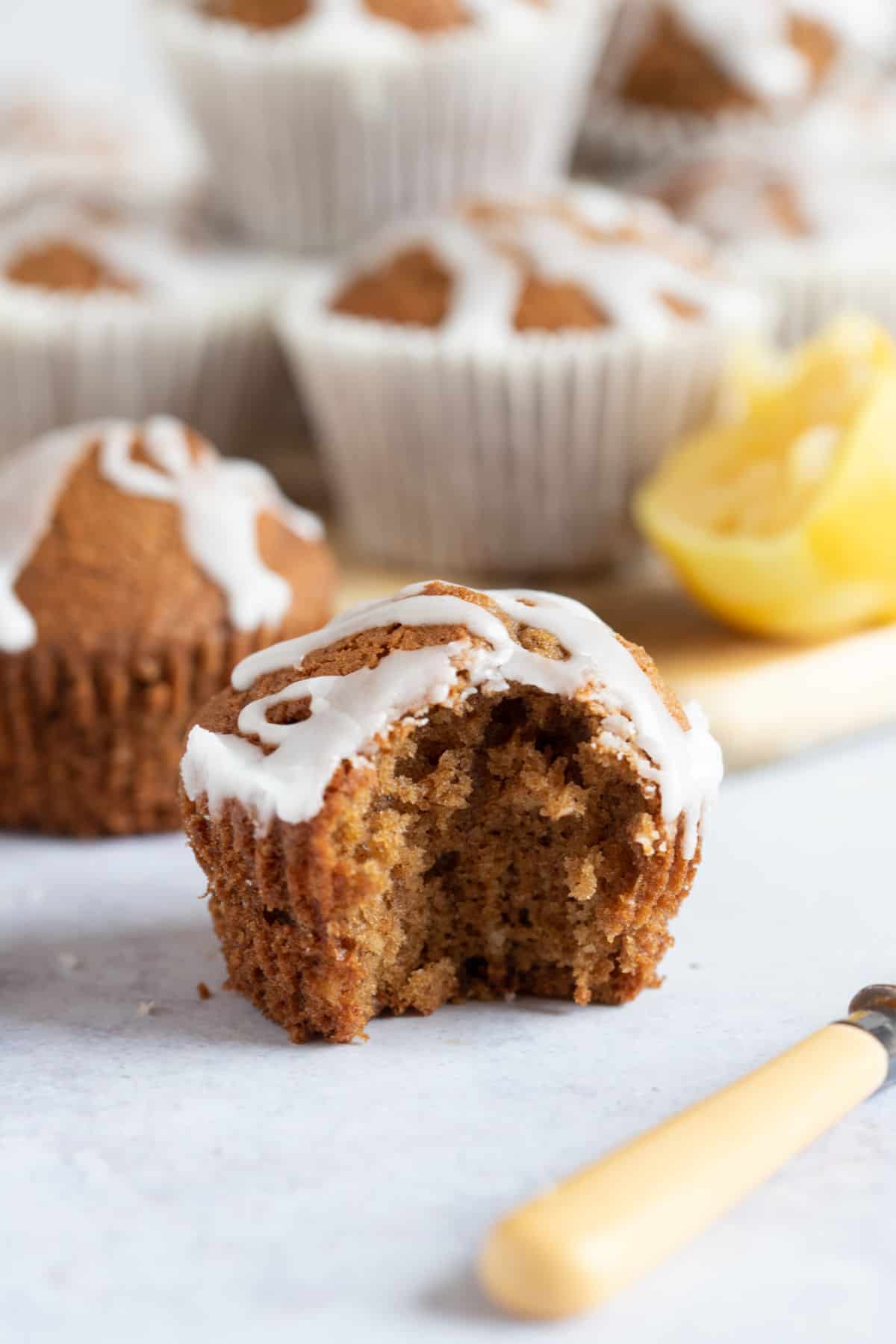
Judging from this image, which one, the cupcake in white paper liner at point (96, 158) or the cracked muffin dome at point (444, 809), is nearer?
the cracked muffin dome at point (444, 809)

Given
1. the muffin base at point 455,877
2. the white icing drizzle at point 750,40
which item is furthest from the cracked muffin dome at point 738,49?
the muffin base at point 455,877

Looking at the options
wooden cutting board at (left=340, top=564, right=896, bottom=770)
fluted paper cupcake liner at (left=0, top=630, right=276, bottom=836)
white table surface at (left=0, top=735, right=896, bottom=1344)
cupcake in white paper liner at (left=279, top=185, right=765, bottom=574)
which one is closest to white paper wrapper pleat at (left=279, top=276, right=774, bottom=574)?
cupcake in white paper liner at (left=279, top=185, right=765, bottom=574)

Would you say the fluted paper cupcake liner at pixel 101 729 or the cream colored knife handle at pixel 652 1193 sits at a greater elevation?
the cream colored knife handle at pixel 652 1193

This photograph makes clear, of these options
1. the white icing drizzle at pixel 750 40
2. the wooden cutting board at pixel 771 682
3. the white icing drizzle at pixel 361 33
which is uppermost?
the white icing drizzle at pixel 361 33

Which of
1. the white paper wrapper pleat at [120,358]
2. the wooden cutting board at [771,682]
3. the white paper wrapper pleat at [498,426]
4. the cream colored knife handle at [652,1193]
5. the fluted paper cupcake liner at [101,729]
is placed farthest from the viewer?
the white paper wrapper pleat at [120,358]

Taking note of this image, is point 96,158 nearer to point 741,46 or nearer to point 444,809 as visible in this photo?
point 741,46

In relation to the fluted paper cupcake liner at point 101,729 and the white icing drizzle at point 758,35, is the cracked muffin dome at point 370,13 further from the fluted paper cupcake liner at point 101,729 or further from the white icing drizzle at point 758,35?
the fluted paper cupcake liner at point 101,729

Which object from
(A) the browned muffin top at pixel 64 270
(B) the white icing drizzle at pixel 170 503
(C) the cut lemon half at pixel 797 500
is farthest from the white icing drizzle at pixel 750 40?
(B) the white icing drizzle at pixel 170 503

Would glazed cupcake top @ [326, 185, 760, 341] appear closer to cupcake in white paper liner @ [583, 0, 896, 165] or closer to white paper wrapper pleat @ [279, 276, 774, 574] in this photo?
white paper wrapper pleat @ [279, 276, 774, 574]

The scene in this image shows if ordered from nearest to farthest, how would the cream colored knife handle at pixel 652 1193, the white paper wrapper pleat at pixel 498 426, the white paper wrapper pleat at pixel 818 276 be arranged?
1. the cream colored knife handle at pixel 652 1193
2. the white paper wrapper pleat at pixel 498 426
3. the white paper wrapper pleat at pixel 818 276
